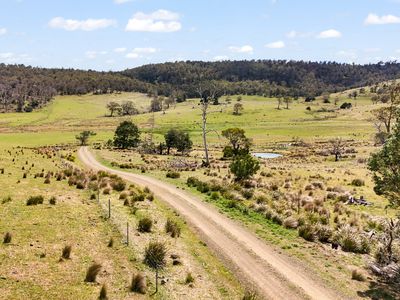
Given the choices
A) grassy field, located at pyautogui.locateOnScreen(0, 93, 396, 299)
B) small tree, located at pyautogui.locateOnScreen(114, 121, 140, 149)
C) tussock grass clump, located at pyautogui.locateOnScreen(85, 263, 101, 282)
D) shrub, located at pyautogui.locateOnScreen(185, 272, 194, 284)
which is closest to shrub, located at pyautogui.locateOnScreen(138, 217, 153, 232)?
grassy field, located at pyautogui.locateOnScreen(0, 93, 396, 299)

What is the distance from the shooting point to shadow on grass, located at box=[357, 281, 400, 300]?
20455mm

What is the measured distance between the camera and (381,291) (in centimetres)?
2102

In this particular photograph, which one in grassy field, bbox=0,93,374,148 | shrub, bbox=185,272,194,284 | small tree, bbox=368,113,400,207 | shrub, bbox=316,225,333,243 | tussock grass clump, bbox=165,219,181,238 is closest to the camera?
shrub, bbox=185,272,194,284

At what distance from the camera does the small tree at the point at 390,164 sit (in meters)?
24.2

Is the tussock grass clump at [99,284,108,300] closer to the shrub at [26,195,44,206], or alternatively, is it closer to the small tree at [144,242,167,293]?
the small tree at [144,242,167,293]

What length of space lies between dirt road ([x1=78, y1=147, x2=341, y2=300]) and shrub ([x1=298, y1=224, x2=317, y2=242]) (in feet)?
10.5

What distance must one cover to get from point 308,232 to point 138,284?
44.4 feet

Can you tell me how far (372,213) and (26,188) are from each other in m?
28.8

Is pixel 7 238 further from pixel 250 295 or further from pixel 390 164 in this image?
pixel 390 164

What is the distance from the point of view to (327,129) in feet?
512

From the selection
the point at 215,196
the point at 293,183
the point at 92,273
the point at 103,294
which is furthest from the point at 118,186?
the point at 293,183

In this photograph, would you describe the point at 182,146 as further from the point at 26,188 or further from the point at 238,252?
the point at 238,252

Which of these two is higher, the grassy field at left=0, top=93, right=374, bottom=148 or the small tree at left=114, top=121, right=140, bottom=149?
the small tree at left=114, top=121, right=140, bottom=149

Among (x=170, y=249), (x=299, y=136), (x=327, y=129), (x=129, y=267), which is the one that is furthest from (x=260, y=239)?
(x=327, y=129)
